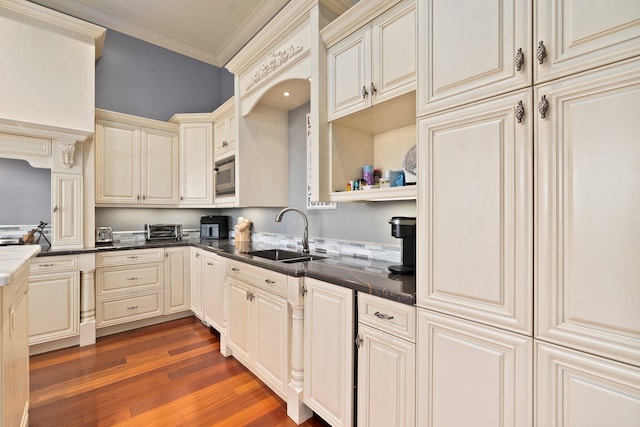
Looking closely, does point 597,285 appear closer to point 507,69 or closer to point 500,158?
point 500,158

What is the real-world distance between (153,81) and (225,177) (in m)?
1.82

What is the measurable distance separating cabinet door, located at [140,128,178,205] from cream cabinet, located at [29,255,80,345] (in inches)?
40.2

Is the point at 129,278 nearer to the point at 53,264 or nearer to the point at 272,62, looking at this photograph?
the point at 53,264

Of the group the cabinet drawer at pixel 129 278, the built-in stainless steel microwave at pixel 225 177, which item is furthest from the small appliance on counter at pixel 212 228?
the cabinet drawer at pixel 129 278

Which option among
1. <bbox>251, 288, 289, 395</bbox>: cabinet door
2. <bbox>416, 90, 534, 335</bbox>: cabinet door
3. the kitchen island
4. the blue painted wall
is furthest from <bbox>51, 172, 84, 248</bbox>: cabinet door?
<bbox>416, 90, 534, 335</bbox>: cabinet door

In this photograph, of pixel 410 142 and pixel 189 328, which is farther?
pixel 189 328

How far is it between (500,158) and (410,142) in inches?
36.6

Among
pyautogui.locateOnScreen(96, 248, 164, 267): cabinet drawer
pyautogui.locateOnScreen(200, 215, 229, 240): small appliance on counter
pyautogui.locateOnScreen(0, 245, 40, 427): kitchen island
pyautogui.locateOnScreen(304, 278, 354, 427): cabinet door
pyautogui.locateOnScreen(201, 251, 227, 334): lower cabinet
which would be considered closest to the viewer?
pyautogui.locateOnScreen(0, 245, 40, 427): kitchen island

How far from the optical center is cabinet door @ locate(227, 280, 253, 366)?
218 cm

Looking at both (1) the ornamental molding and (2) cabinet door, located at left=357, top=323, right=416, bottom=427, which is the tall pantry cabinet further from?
(1) the ornamental molding

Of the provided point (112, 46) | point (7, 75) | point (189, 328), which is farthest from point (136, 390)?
point (112, 46)

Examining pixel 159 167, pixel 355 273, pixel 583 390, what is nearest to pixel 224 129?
pixel 159 167

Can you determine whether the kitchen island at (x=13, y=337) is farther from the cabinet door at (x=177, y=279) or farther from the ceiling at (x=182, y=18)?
the ceiling at (x=182, y=18)

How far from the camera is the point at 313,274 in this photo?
167cm
